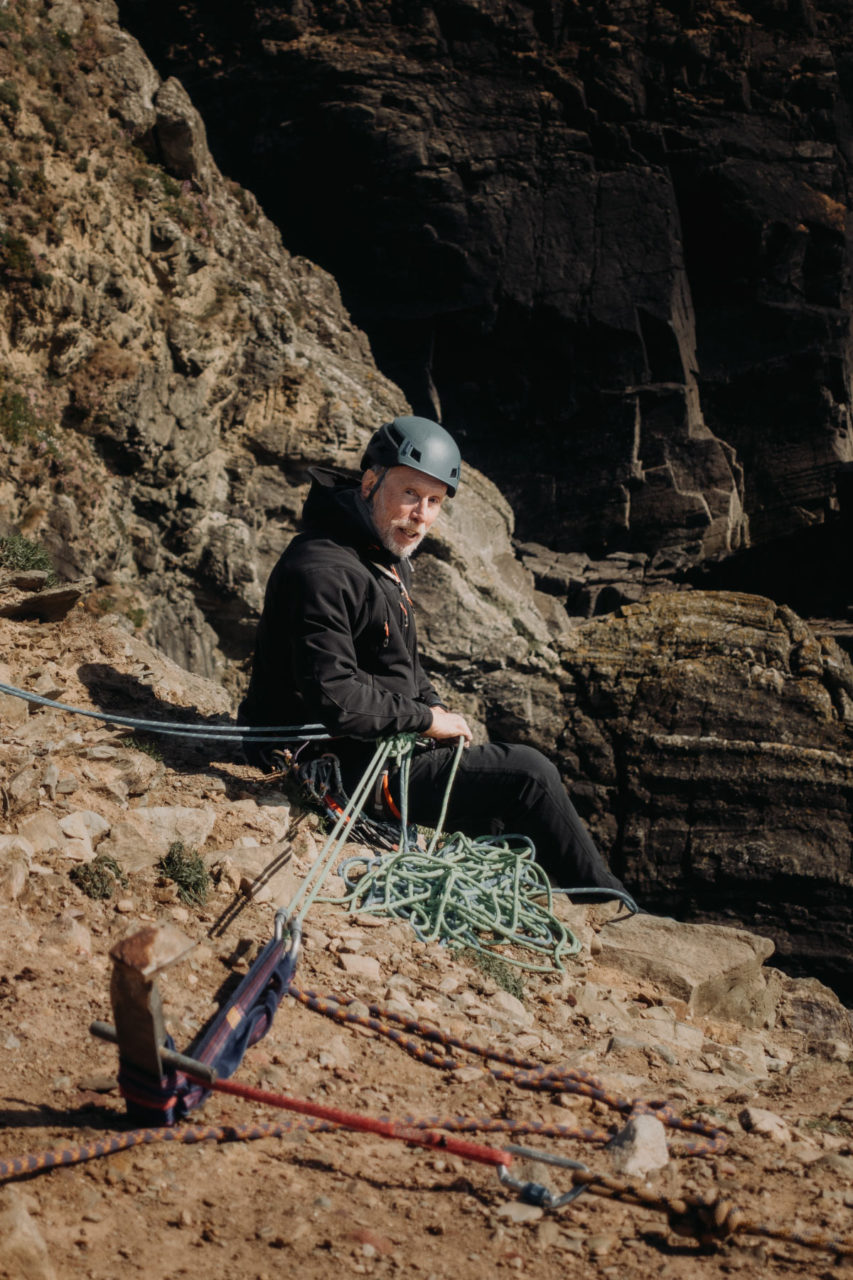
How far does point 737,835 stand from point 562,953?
579cm

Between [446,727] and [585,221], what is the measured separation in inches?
1040

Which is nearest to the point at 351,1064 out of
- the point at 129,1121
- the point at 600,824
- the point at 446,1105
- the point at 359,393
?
the point at 446,1105

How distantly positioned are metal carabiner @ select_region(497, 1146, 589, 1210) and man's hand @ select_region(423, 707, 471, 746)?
2.34 meters

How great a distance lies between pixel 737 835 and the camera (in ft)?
31.7

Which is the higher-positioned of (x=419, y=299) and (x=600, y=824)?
(x=419, y=299)

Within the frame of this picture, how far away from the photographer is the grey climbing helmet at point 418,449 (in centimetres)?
472

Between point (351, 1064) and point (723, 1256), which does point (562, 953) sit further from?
point (723, 1256)

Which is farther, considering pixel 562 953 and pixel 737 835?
pixel 737 835

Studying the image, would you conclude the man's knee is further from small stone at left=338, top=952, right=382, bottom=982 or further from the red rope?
the red rope

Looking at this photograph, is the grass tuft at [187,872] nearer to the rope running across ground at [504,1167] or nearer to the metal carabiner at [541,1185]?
the rope running across ground at [504,1167]

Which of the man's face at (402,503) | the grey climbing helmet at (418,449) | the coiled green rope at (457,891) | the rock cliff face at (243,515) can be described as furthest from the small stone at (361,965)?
the rock cliff face at (243,515)

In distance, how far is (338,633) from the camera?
457 centimetres

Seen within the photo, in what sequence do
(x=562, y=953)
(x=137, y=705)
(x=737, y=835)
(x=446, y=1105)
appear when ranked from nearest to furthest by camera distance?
(x=446, y=1105), (x=562, y=953), (x=137, y=705), (x=737, y=835)

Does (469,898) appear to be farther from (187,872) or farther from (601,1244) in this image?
(601,1244)
